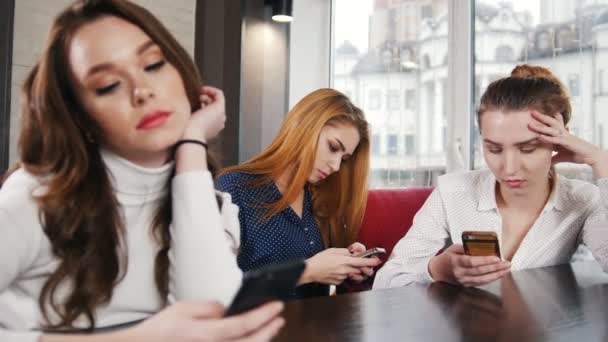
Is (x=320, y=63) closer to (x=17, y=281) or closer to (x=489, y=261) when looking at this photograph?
(x=489, y=261)

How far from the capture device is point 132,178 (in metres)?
0.79

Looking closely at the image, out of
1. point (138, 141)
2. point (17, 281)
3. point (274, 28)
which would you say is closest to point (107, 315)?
point (17, 281)

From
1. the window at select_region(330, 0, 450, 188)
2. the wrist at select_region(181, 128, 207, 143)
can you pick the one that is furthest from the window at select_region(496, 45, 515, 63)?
the wrist at select_region(181, 128, 207, 143)

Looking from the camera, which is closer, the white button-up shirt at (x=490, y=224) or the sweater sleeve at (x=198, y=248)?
the sweater sleeve at (x=198, y=248)

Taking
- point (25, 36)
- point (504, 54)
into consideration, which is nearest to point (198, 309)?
point (25, 36)

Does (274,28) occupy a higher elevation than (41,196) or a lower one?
higher

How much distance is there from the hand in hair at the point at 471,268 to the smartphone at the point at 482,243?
0.06ft

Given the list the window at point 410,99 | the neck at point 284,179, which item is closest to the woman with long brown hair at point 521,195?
the neck at point 284,179

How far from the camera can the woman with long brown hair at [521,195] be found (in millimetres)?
1495

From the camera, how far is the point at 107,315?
77 cm

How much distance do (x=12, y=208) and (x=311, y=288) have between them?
110 centimetres

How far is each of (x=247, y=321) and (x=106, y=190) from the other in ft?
1.01

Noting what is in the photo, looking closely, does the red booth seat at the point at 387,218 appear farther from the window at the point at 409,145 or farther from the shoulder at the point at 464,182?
the window at the point at 409,145

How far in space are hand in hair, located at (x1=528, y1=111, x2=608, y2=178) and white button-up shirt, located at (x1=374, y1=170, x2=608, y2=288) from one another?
6 cm
